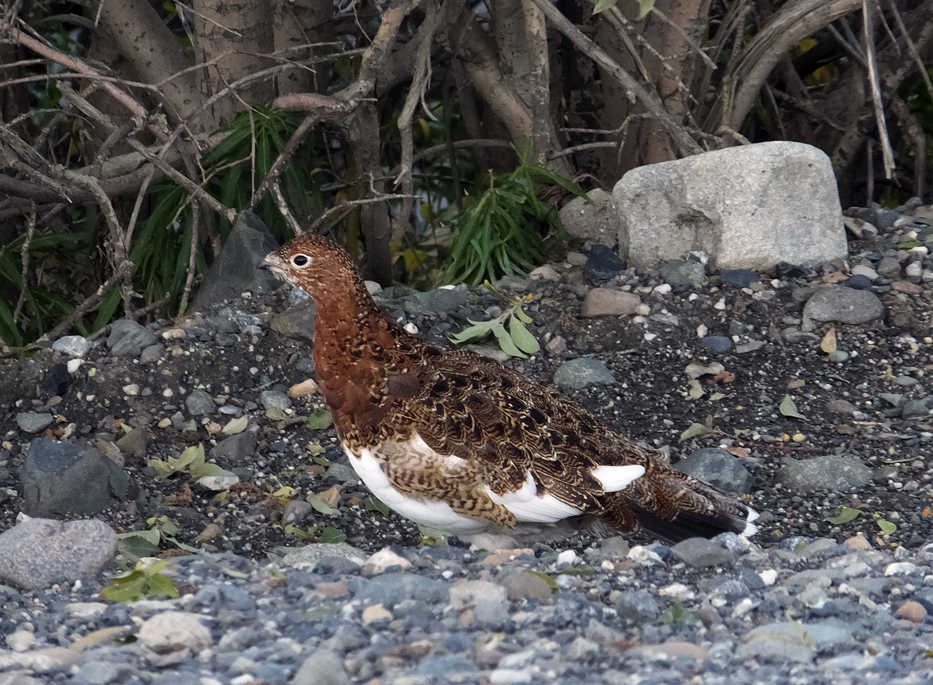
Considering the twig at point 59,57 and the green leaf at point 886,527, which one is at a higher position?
the twig at point 59,57

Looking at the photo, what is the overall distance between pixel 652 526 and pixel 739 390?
1.11 metres

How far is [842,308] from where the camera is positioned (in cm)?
493

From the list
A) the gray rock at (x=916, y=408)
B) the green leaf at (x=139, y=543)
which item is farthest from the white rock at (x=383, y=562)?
the gray rock at (x=916, y=408)

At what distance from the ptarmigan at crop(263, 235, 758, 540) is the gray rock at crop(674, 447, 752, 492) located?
406 millimetres

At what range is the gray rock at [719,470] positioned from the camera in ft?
13.7

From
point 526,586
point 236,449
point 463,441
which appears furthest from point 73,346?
point 526,586

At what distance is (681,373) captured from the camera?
477 centimetres

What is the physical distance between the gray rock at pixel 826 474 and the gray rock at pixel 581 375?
74cm

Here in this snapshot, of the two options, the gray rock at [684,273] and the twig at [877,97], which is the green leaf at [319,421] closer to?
the gray rock at [684,273]

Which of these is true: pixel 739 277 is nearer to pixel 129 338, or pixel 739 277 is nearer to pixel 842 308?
pixel 842 308

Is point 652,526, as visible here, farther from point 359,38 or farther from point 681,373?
point 359,38

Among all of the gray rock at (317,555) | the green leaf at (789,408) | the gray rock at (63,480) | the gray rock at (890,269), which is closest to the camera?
the gray rock at (317,555)

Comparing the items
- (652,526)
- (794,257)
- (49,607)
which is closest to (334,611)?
(49,607)

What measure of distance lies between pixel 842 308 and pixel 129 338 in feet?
8.13
